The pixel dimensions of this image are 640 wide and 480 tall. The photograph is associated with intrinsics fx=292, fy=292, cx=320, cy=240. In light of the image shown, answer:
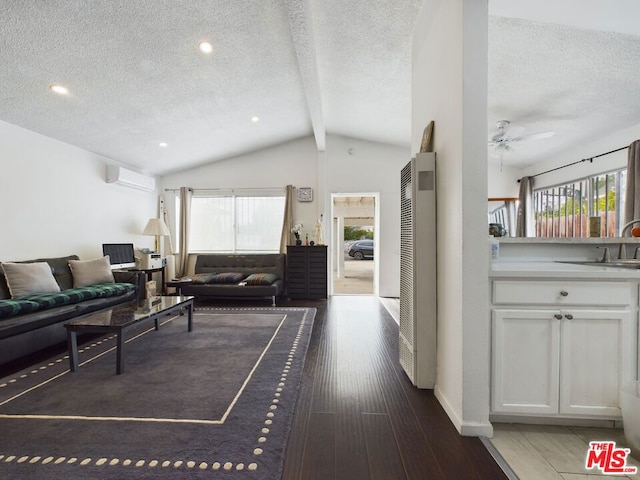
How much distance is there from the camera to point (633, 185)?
340 centimetres

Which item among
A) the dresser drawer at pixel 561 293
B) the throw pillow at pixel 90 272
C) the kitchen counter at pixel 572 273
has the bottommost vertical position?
the throw pillow at pixel 90 272

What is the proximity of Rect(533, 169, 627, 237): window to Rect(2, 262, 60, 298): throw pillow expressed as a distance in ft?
23.0

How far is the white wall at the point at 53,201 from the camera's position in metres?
3.43

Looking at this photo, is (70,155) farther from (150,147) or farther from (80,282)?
(80,282)

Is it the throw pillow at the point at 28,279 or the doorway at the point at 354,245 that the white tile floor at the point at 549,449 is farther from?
the throw pillow at the point at 28,279

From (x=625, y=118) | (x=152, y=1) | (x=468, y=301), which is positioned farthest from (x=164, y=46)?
(x=625, y=118)

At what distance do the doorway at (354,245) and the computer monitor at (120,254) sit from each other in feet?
12.2

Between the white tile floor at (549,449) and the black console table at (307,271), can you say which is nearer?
the white tile floor at (549,449)

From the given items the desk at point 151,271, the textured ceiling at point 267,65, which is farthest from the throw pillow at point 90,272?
the textured ceiling at point 267,65

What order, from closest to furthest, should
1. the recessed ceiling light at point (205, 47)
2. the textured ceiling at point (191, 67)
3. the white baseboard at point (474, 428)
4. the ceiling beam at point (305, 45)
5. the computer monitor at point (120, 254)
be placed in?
1. the white baseboard at point (474, 428)
2. the ceiling beam at point (305, 45)
3. the textured ceiling at point (191, 67)
4. the recessed ceiling light at point (205, 47)
5. the computer monitor at point (120, 254)

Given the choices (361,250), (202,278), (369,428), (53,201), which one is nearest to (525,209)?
(369,428)

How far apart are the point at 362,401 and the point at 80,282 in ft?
12.7

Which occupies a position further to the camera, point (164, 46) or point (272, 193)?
point (272, 193)

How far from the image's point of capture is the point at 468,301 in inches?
64.0
